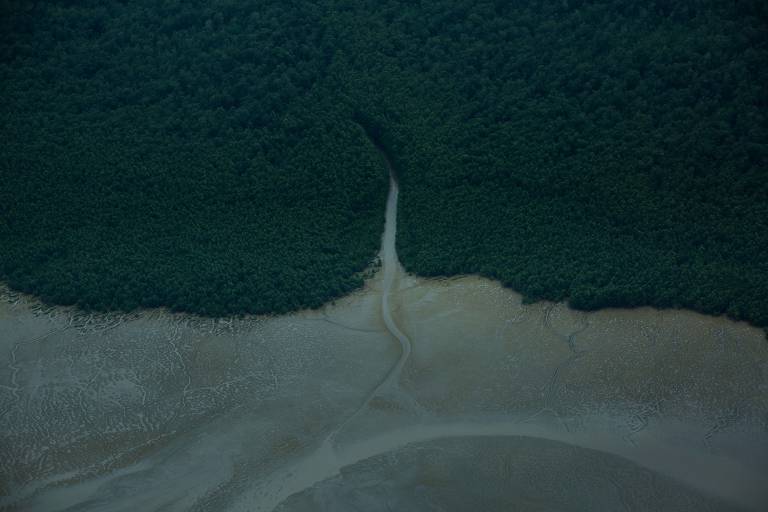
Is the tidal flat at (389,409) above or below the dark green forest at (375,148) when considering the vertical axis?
below

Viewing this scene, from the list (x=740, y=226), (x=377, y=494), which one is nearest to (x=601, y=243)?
(x=740, y=226)

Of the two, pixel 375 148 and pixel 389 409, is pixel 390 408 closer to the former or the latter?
pixel 389 409

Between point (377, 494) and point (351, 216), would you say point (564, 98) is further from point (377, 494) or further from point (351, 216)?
point (377, 494)

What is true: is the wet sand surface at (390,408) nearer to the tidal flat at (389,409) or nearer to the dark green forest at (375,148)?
the tidal flat at (389,409)

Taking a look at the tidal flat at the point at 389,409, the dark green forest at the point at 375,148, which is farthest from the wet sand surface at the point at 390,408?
the dark green forest at the point at 375,148

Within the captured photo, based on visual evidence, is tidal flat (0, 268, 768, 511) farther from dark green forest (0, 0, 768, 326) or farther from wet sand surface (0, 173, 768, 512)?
dark green forest (0, 0, 768, 326)

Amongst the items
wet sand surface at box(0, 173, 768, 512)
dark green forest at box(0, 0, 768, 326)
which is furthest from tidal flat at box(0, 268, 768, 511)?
dark green forest at box(0, 0, 768, 326)
